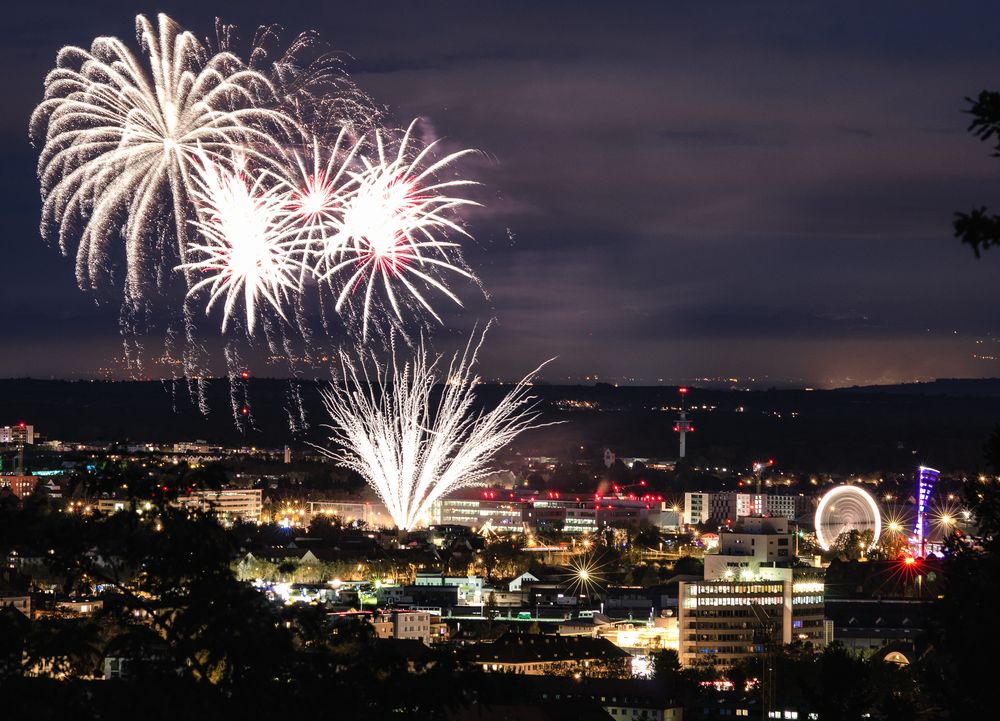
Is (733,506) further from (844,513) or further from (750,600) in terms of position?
(750,600)

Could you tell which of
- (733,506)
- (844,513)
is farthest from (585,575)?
(733,506)

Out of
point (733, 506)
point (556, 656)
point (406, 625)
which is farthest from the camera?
point (733, 506)

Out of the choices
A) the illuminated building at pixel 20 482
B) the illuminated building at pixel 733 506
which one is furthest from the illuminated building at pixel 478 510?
the illuminated building at pixel 20 482

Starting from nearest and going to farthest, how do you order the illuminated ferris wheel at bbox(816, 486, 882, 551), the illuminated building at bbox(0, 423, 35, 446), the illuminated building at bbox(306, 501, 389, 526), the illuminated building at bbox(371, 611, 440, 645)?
1. the illuminated building at bbox(371, 611, 440, 645)
2. the illuminated ferris wheel at bbox(816, 486, 882, 551)
3. the illuminated building at bbox(306, 501, 389, 526)
4. the illuminated building at bbox(0, 423, 35, 446)

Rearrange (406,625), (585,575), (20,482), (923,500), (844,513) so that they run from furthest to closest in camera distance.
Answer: (20,482) < (844,513) < (923,500) < (585,575) < (406,625)

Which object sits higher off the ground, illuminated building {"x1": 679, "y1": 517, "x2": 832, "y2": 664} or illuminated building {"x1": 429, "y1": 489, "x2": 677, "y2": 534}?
illuminated building {"x1": 429, "y1": 489, "x2": 677, "y2": 534}

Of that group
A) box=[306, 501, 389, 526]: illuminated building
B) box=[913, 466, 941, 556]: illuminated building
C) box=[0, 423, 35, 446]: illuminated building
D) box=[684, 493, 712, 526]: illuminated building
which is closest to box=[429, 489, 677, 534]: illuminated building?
box=[684, 493, 712, 526]: illuminated building

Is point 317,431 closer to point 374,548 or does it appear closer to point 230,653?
point 374,548

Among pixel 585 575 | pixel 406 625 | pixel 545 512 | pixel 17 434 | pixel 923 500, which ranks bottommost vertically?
pixel 406 625

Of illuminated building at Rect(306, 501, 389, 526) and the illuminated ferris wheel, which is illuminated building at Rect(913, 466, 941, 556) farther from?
illuminated building at Rect(306, 501, 389, 526)
